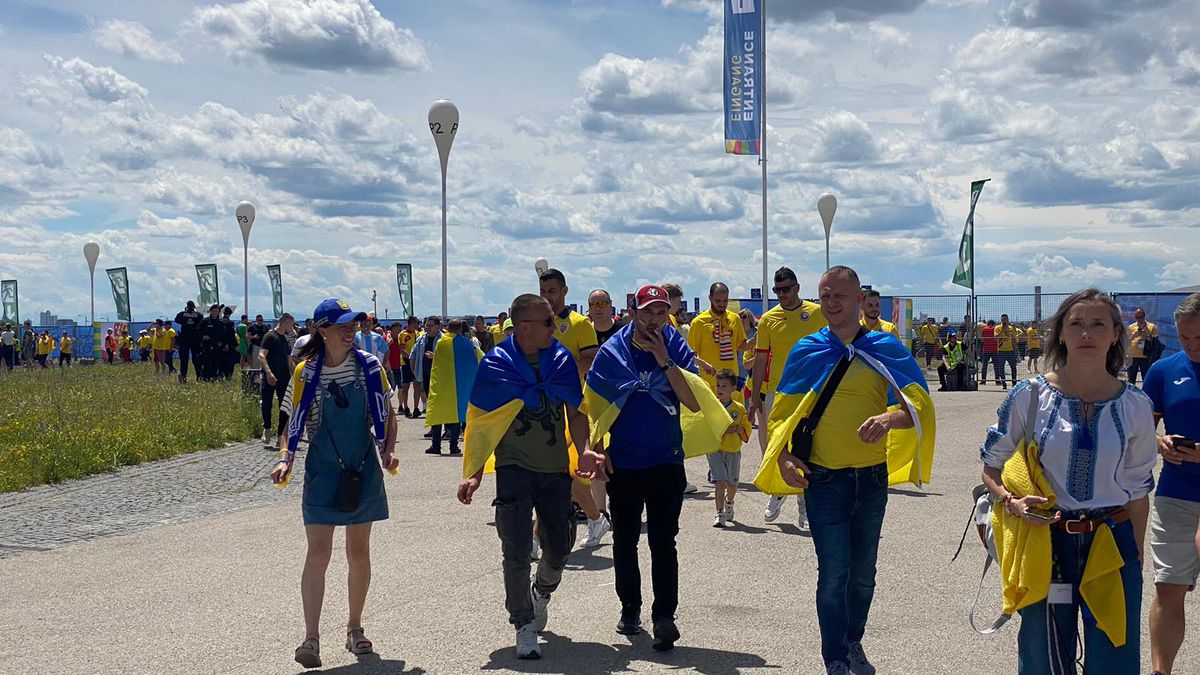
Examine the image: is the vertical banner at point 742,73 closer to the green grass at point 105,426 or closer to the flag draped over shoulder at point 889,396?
the green grass at point 105,426

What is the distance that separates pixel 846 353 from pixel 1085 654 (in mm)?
1653

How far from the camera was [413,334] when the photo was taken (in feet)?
89.9

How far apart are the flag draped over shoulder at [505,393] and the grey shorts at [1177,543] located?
2726mm

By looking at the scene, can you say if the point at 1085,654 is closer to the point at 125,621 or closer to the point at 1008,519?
the point at 1008,519

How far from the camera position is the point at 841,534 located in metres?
5.73

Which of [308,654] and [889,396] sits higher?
[889,396]

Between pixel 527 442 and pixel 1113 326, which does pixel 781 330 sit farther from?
pixel 1113 326

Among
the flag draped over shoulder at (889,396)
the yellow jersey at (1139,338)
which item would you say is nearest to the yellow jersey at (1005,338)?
the yellow jersey at (1139,338)

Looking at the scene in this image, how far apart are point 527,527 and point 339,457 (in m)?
0.98

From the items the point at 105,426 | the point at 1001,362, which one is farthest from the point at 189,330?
the point at 1001,362

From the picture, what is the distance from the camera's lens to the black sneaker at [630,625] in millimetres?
6816

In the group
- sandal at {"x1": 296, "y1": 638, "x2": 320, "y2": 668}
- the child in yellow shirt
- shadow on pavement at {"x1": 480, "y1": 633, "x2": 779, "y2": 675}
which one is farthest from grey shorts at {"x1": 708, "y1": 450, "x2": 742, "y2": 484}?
sandal at {"x1": 296, "y1": 638, "x2": 320, "y2": 668}

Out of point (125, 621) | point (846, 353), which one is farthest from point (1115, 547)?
point (125, 621)

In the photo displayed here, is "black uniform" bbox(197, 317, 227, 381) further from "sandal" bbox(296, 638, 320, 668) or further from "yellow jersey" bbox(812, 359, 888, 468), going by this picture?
"yellow jersey" bbox(812, 359, 888, 468)
